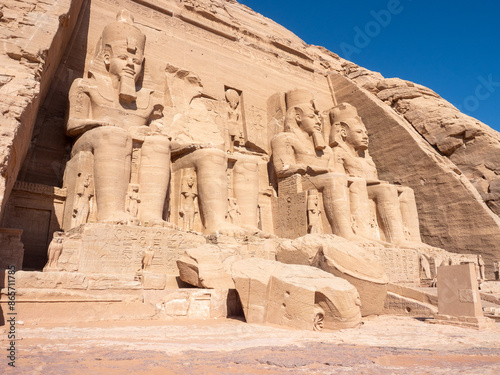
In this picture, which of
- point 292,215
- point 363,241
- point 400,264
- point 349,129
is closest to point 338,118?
point 349,129

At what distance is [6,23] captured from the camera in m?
4.65

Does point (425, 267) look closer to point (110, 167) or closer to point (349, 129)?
point (349, 129)

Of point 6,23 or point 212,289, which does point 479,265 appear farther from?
point 6,23

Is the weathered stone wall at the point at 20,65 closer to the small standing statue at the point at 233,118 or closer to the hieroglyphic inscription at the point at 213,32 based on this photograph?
the hieroglyphic inscription at the point at 213,32

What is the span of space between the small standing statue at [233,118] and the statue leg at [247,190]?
111 centimetres

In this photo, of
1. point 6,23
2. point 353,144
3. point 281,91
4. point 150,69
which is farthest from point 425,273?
point 6,23

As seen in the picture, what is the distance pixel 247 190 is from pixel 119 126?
7.26 ft

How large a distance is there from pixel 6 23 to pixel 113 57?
1.96 meters

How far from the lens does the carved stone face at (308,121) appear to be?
27.5 feet

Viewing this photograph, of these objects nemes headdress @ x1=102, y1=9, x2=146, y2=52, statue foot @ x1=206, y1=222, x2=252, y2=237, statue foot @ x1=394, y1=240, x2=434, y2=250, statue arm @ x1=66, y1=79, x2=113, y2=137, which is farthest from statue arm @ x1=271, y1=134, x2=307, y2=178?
statue arm @ x1=66, y1=79, x2=113, y2=137

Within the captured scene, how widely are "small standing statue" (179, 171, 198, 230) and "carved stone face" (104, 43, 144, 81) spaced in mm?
1789

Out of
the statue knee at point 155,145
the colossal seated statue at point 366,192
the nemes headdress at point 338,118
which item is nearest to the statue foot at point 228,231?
the statue knee at point 155,145

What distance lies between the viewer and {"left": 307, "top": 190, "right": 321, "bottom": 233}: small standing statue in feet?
23.7

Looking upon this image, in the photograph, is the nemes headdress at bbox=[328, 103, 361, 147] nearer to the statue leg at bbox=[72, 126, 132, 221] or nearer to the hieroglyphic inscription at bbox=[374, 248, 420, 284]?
the hieroglyphic inscription at bbox=[374, 248, 420, 284]
